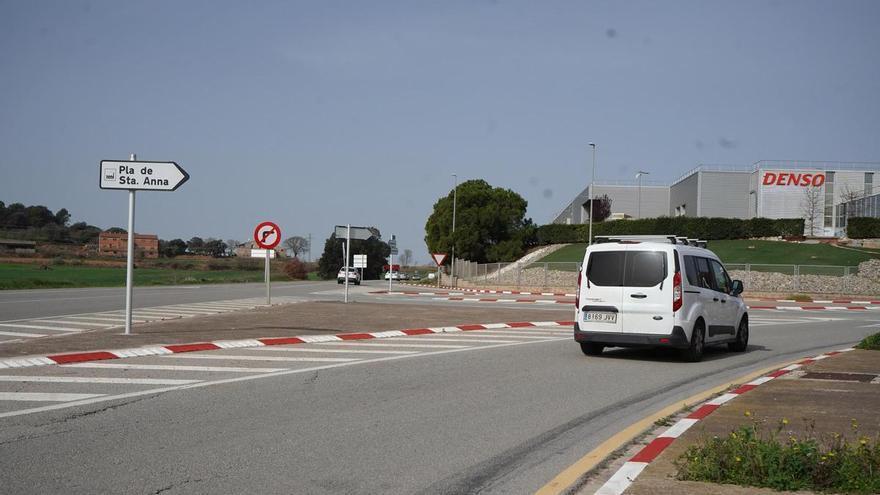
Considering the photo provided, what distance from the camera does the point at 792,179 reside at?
72.8m

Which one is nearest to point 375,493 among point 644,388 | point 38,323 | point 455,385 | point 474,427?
point 474,427

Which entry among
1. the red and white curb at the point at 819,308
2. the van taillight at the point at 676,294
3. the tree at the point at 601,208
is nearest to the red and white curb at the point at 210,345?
the van taillight at the point at 676,294

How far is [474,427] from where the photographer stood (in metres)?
7.68

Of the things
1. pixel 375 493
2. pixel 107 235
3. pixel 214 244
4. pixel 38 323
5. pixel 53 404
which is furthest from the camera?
pixel 214 244

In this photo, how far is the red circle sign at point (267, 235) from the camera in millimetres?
25031

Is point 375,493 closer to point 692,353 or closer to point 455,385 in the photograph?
point 455,385

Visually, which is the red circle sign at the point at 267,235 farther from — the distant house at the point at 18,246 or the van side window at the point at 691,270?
the distant house at the point at 18,246

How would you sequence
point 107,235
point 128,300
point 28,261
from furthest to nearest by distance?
point 107,235 → point 28,261 → point 128,300

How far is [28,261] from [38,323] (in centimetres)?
5968

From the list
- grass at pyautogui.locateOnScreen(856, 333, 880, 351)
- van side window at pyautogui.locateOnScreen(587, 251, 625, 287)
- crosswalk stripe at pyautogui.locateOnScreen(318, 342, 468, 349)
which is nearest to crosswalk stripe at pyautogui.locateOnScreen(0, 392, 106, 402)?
crosswalk stripe at pyautogui.locateOnScreen(318, 342, 468, 349)

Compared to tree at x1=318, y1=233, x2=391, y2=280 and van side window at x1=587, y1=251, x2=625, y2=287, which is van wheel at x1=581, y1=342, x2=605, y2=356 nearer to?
van side window at x1=587, y1=251, x2=625, y2=287

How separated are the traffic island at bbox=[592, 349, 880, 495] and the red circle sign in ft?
54.6

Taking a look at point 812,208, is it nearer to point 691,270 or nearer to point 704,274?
point 704,274

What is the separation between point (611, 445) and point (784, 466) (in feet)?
6.01
